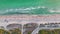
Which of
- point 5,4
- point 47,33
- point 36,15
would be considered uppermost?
point 5,4

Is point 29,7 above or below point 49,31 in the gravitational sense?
above

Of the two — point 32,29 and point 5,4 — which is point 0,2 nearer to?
point 5,4

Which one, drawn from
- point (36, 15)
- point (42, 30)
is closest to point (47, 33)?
point (42, 30)

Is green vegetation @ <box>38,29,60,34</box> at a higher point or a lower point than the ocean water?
lower

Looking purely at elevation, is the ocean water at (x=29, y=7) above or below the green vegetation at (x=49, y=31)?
above

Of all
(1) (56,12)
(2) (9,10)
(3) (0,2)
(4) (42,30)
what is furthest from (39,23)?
(3) (0,2)

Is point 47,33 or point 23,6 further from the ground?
point 23,6
